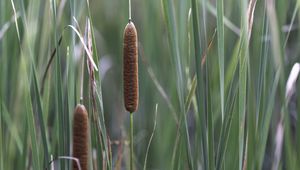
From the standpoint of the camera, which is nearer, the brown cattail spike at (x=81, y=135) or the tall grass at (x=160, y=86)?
the brown cattail spike at (x=81, y=135)

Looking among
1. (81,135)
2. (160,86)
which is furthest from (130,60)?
(160,86)

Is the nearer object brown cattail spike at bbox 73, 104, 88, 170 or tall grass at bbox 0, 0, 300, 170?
brown cattail spike at bbox 73, 104, 88, 170

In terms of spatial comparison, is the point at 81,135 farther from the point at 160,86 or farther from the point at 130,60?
the point at 160,86

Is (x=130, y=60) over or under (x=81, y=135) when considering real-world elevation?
over

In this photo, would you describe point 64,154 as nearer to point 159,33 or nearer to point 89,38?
point 89,38

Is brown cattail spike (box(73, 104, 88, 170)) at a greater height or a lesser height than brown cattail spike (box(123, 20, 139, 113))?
lesser

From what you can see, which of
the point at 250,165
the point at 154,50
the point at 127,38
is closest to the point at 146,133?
the point at 154,50

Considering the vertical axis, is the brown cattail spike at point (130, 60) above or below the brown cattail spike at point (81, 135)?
above

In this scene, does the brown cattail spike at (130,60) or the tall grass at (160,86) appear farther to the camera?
the tall grass at (160,86)
